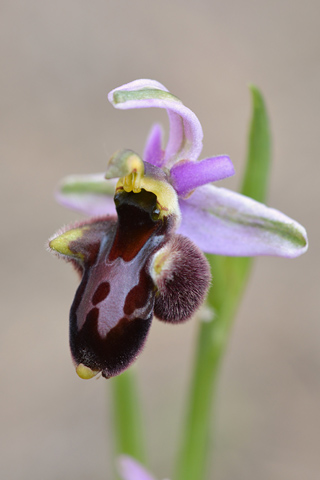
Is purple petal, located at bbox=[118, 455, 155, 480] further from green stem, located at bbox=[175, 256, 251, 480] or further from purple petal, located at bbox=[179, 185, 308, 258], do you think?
purple petal, located at bbox=[179, 185, 308, 258]

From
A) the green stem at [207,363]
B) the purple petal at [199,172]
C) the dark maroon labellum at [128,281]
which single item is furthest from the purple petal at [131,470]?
the purple petal at [199,172]

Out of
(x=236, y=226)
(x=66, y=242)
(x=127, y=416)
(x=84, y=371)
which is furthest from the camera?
(x=127, y=416)

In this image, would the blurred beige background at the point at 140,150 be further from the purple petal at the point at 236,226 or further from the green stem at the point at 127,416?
the purple petal at the point at 236,226

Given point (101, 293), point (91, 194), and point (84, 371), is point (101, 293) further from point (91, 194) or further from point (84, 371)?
point (91, 194)

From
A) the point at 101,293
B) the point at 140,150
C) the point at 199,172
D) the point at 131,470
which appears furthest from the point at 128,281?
the point at 140,150

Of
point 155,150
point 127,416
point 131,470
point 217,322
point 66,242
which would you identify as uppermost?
point 155,150

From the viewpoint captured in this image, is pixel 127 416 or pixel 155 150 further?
pixel 127 416

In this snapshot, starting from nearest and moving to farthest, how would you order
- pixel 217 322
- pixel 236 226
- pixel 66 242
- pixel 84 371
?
pixel 84 371, pixel 66 242, pixel 236 226, pixel 217 322

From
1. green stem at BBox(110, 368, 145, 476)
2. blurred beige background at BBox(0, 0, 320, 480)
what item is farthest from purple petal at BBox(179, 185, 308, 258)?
blurred beige background at BBox(0, 0, 320, 480)

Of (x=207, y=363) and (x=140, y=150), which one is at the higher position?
(x=140, y=150)
